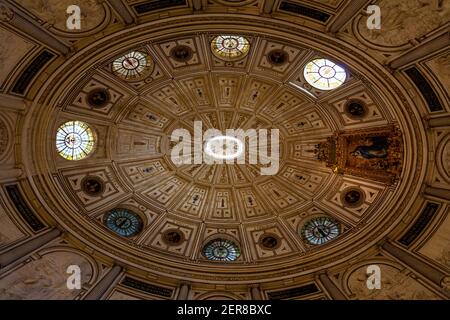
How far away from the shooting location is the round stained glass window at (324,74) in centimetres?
2278

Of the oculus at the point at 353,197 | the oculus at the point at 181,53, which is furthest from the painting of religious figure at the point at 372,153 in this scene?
the oculus at the point at 181,53

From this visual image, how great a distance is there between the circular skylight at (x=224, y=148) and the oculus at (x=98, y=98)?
→ 7.72m

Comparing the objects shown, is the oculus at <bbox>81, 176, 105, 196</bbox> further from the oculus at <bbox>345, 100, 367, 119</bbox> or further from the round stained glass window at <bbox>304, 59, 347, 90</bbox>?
the oculus at <bbox>345, 100, 367, 119</bbox>

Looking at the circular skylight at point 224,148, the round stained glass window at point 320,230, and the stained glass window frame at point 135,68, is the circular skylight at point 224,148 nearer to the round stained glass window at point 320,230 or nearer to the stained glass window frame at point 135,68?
the round stained glass window at point 320,230

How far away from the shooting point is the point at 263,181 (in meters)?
28.4

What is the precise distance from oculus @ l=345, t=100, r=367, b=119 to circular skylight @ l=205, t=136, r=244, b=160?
26.1 feet

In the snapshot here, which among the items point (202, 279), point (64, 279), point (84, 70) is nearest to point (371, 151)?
point (202, 279)

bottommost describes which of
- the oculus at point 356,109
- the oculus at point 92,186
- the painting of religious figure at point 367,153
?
the oculus at point 92,186

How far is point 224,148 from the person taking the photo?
29062 mm

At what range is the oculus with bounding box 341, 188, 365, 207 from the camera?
79.9 ft

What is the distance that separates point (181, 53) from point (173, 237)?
11204mm

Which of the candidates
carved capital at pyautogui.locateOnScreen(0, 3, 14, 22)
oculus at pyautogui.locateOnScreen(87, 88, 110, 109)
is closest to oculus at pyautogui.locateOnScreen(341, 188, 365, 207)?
oculus at pyautogui.locateOnScreen(87, 88, 110, 109)

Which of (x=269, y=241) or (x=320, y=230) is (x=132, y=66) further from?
(x=320, y=230)

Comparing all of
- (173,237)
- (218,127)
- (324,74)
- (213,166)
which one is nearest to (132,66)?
(218,127)
